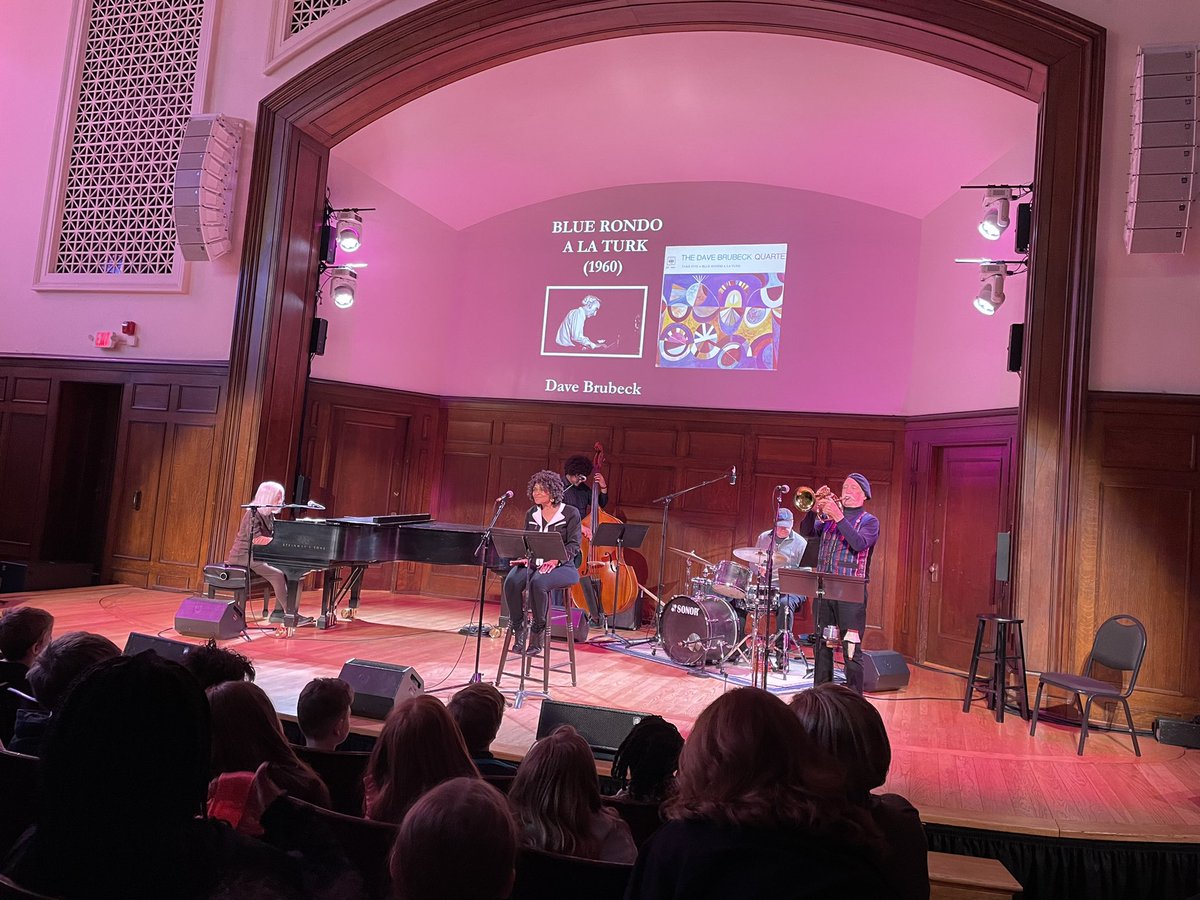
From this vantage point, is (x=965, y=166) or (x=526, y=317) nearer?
(x=965, y=166)

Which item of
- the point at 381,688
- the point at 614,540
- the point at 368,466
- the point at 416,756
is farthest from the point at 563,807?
the point at 368,466

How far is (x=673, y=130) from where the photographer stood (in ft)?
30.5

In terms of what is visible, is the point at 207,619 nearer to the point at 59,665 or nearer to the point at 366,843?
the point at 59,665

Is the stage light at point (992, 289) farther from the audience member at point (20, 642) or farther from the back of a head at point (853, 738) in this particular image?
the audience member at point (20, 642)

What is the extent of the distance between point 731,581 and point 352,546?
2920 mm

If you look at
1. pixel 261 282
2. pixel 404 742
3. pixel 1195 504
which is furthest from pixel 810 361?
pixel 404 742

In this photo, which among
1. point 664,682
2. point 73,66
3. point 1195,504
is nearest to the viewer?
point 1195,504

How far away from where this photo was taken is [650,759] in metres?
2.53

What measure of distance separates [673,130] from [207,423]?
5520 millimetres

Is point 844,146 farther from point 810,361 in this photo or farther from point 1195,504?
point 1195,504

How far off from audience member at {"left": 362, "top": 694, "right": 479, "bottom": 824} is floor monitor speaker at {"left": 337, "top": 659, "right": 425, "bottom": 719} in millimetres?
2314

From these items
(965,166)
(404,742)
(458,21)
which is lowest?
(404,742)

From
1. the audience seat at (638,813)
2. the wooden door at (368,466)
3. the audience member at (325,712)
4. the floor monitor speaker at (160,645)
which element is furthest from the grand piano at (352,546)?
the audience seat at (638,813)

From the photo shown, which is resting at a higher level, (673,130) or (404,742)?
(673,130)
